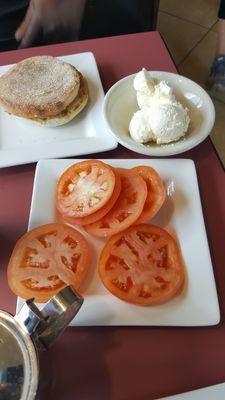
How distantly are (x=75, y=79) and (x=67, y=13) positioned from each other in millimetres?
494

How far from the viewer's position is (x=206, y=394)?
0.65 meters

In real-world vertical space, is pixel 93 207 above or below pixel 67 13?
below

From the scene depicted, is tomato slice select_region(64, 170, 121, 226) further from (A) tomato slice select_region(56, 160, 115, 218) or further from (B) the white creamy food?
(B) the white creamy food

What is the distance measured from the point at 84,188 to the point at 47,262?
0.17 meters

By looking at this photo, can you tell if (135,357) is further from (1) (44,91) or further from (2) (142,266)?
(1) (44,91)

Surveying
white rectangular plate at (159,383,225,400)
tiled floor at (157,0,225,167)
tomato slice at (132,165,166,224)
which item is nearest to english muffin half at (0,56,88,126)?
tomato slice at (132,165,166,224)

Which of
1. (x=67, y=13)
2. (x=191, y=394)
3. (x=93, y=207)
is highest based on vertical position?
(x=67, y=13)

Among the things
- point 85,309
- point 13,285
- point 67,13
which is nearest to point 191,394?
point 85,309

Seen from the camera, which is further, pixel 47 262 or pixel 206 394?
pixel 47 262

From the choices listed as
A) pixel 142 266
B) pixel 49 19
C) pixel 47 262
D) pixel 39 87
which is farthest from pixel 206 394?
pixel 49 19

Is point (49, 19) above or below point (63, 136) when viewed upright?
above

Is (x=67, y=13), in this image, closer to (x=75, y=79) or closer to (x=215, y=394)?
(x=75, y=79)

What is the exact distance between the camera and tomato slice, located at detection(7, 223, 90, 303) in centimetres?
74

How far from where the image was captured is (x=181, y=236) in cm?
81
